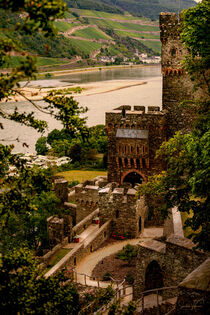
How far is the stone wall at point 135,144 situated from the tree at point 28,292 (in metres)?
22.0

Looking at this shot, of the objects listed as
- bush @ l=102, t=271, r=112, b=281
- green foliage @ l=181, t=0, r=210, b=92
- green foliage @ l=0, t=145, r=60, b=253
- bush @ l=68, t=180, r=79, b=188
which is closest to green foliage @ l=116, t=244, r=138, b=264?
bush @ l=102, t=271, r=112, b=281

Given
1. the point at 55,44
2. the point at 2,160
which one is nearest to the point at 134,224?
the point at 2,160

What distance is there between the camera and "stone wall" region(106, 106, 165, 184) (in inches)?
1181

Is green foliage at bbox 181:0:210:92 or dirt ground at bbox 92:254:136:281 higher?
green foliage at bbox 181:0:210:92

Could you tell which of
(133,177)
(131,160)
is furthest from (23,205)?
(133,177)

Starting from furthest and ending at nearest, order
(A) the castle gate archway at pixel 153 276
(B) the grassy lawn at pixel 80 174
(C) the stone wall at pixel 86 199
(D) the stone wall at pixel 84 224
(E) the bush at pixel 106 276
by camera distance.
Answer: (B) the grassy lawn at pixel 80 174
(C) the stone wall at pixel 86 199
(D) the stone wall at pixel 84 224
(E) the bush at pixel 106 276
(A) the castle gate archway at pixel 153 276

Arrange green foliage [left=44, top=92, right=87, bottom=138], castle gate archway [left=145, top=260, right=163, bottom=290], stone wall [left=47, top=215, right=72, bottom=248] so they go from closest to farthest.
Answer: green foliage [left=44, top=92, right=87, bottom=138], castle gate archway [left=145, top=260, right=163, bottom=290], stone wall [left=47, top=215, right=72, bottom=248]

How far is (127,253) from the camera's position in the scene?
21312mm

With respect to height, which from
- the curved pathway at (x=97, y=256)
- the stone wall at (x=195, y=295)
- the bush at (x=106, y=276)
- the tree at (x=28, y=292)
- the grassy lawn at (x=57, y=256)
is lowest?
the grassy lawn at (x=57, y=256)

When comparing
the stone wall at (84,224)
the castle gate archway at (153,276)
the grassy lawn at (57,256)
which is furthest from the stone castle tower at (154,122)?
the castle gate archway at (153,276)

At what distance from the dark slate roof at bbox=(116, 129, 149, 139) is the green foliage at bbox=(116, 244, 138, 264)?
10.8 metres

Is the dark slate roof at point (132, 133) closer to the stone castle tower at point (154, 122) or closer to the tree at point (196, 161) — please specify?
the stone castle tower at point (154, 122)

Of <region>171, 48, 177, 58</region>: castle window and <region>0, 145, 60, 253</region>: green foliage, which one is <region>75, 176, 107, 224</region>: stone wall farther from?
<region>171, 48, 177, 58</region>: castle window

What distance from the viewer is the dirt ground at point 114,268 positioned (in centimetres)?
1916
